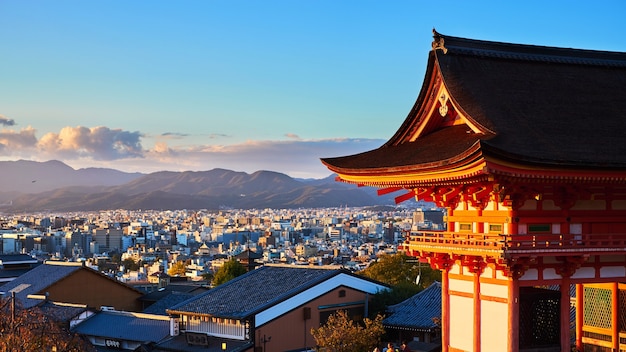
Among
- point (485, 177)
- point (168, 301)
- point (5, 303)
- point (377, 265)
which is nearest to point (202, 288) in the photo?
point (168, 301)

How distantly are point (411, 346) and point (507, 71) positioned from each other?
1383 centimetres

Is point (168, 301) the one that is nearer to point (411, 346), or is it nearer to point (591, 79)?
point (411, 346)

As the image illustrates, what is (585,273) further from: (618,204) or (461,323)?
(461,323)

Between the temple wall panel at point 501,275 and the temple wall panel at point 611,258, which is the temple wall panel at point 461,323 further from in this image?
the temple wall panel at point 611,258

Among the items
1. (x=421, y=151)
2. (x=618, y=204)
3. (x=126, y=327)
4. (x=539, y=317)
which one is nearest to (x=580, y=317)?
(x=539, y=317)

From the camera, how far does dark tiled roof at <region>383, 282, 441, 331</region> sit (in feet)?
116

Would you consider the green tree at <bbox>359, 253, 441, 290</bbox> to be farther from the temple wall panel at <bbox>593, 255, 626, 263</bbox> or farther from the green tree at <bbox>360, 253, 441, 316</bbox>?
the temple wall panel at <bbox>593, 255, 626, 263</bbox>

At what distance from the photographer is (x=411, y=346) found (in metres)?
30.0

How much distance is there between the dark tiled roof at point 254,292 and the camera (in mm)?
35250

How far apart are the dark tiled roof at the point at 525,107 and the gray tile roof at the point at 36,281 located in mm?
29668

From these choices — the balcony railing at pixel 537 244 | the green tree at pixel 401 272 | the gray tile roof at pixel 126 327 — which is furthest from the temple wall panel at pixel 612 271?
the green tree at pixel 401 272

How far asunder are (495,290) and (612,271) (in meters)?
2.76

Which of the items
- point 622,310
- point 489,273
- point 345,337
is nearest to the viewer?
point 489,273

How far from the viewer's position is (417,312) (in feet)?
120
